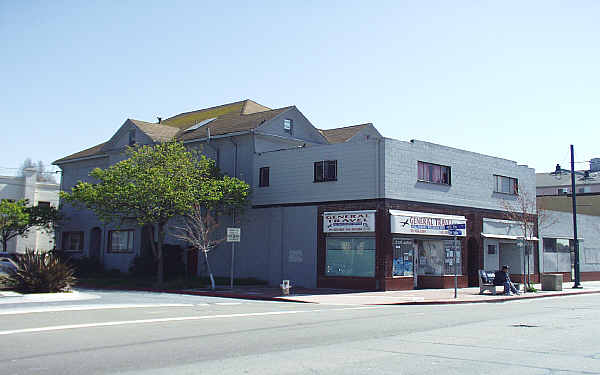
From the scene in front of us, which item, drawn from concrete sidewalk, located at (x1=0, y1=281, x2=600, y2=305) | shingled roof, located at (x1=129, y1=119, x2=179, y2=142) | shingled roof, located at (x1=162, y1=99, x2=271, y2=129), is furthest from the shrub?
shingled roof, located at (x1=162, y1=99, x2=271, y2=129)

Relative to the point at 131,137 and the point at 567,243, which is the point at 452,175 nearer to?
the point at 567,243

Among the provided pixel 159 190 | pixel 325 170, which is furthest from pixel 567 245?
pixel 159 190

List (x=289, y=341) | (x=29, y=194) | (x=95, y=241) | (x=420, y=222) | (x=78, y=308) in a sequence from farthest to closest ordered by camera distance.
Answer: (x=29, y=194)
(x=95, y=241)
(x=420, y=222)
(x=78, y=308)
(x=289, y=341)

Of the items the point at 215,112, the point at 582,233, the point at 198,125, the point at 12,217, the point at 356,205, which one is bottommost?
the point at 582,233

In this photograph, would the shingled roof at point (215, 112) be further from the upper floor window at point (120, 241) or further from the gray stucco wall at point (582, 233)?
the gray stucco wall at point (582, 233)

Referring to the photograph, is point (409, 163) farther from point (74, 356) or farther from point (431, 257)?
point (74, 356)

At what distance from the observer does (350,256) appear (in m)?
28.8

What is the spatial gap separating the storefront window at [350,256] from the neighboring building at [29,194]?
109 feet

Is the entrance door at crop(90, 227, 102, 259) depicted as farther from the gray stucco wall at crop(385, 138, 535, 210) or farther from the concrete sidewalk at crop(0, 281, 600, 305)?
the gray stucco wall at crop(385, 138, 535, 210)

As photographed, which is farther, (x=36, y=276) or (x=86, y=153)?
(x=86, y=153)

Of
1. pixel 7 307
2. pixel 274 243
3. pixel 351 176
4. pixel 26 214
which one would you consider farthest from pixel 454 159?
pixel 26 214

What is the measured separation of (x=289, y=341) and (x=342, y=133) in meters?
31.3

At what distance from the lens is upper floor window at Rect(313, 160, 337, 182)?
30.0 metres

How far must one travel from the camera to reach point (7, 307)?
692 inches
